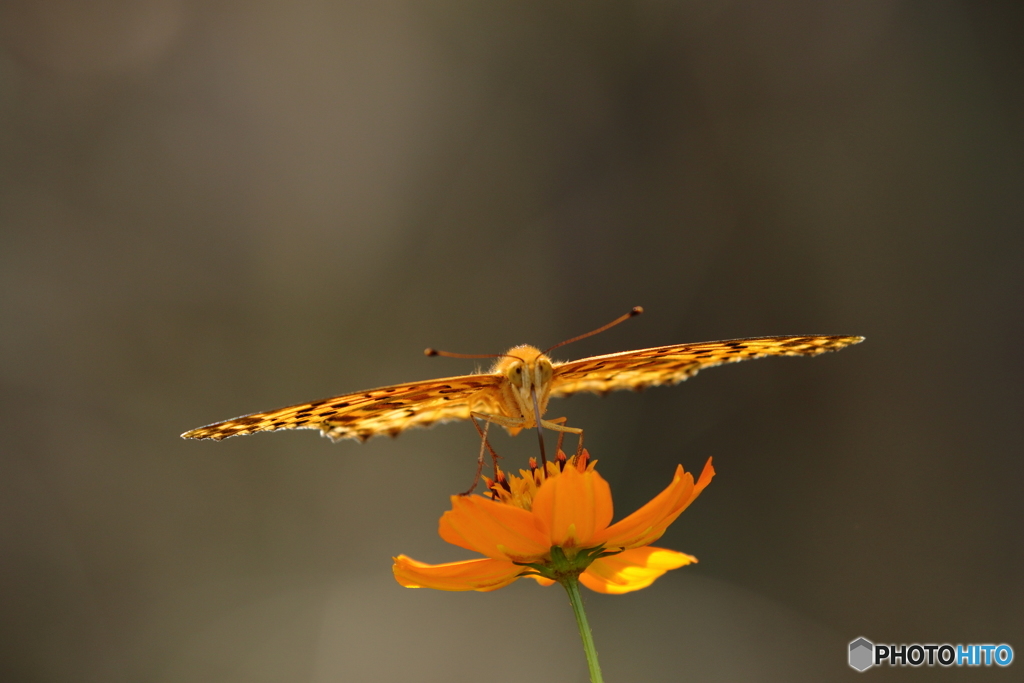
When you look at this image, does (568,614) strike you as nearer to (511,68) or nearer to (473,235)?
(473,235)

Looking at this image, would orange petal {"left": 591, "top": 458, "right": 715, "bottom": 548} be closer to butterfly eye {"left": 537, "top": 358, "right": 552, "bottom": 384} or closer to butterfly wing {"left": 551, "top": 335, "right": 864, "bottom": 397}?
butterfly wing {"left": 551, "top": 335, "right": 864, "bottom": 397}

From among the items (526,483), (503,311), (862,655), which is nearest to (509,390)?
(526,483)

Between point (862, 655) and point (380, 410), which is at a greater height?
point (380, 410)

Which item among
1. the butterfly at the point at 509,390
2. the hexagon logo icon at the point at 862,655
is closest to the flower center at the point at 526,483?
the butterfly at the point at 509,390

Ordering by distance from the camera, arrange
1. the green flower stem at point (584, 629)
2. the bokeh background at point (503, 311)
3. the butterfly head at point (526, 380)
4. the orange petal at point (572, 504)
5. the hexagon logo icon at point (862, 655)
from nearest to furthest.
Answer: the green flower stem at point (584, 629) → the orange petal at point (572, 504) → the butterfly head at point (526, 380) → the hexagon logo icon at point (862, 655) → the bokeh background at point (503, 311)

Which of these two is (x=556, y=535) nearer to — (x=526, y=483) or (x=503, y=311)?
(x=526, y=483)

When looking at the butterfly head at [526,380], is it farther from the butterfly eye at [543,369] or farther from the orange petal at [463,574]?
the orange petal at [463,574]
